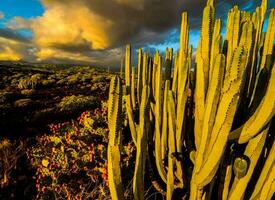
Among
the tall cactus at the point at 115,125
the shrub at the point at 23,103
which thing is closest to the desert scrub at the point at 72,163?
the tall cactus at the point at 115,125

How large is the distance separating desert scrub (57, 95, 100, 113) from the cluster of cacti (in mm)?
8829

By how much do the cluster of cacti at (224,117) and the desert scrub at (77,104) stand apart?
8.83 metres

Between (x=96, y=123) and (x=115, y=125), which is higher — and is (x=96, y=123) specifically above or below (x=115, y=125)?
below

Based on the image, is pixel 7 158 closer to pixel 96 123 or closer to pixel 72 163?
pixel 72 163

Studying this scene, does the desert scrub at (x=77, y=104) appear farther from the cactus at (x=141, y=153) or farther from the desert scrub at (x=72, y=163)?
the cactus at (x=141, y=153)

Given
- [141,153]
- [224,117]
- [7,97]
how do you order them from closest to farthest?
1. [224,117]
2. [141,153]
3. [7,97]

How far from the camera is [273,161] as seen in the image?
3.01 meters

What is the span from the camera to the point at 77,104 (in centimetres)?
1338

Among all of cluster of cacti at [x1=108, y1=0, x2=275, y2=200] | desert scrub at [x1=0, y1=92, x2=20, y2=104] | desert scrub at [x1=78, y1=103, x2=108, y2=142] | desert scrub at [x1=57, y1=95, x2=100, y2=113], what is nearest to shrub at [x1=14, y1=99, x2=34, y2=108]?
desert scrub at [x1=0, y1=92, x2=20, y2=104]

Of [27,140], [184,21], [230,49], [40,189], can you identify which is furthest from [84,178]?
[230,49]

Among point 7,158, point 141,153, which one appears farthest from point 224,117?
point 7,158

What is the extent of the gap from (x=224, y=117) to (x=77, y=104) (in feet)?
36.7

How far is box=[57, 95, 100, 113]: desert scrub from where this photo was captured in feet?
41.8

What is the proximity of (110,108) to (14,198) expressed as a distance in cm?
459
